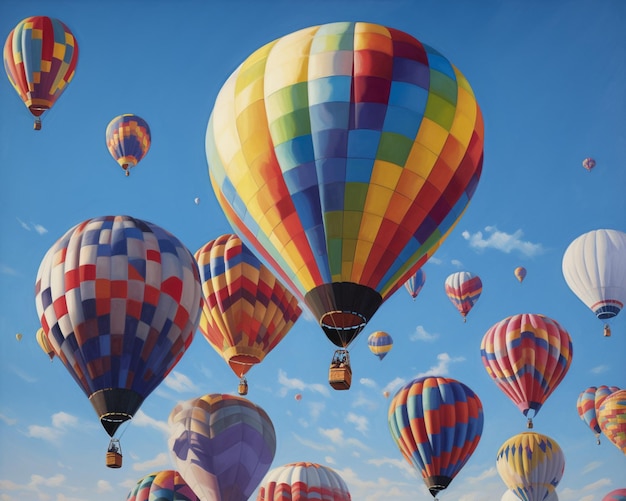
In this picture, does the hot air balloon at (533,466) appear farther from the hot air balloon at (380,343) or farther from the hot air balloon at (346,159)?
the hot air balloon at (346,159)

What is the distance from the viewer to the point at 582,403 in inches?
1406

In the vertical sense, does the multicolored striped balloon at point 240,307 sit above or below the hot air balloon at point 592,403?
below

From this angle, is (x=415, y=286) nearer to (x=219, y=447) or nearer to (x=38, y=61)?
(x=219, y=447)

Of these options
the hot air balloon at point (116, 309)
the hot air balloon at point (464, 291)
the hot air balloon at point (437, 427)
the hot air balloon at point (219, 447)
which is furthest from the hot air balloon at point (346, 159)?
the hot air balloon at point (464, 291)

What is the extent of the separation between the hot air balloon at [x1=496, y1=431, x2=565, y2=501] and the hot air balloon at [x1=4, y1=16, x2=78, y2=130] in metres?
16.5

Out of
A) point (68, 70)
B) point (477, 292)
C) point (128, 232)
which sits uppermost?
point (68, 70)

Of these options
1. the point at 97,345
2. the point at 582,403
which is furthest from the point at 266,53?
the point at 582,403

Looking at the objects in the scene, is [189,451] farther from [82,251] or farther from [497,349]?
[497,349]

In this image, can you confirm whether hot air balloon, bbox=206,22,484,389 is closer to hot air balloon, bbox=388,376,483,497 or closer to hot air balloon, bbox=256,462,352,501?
hot air balloon, bbox=388,376,483,497

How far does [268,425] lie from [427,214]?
354 inches

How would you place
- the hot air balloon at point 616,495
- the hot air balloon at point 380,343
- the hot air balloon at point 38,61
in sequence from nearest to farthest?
the hot air balloon at point 38,61 < the hot air balloon at point 616,495 < the hot air balloon at point 380,343

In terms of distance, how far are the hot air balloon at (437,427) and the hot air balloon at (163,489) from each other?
5.43 m

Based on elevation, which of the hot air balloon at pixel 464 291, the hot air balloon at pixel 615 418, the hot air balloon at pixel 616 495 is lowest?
the hot air balloon at pixel 616 495

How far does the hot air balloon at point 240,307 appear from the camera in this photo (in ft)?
78.3
